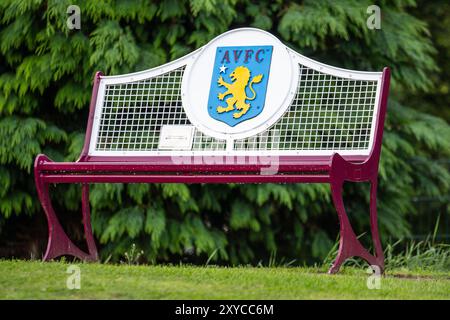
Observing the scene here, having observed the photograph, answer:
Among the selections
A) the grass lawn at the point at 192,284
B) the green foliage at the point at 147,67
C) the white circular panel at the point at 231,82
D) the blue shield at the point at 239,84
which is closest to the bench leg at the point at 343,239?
the grass lawn at the point at 192,284

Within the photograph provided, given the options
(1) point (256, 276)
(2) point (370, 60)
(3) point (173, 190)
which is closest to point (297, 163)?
(1) point (256, 276)

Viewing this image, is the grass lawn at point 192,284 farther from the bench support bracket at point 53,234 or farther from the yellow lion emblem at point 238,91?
the yellow lion emblem at point 238,91

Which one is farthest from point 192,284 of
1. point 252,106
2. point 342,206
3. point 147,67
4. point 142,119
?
point 147,67

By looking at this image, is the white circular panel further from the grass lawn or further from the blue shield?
the grass lawn

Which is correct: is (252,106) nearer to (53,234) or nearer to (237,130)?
(237,130)

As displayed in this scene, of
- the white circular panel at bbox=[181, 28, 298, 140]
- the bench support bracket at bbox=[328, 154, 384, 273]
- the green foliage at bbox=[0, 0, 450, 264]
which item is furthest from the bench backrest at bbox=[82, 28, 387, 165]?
the green foliage at bbox=[0, 0, 450, 264]

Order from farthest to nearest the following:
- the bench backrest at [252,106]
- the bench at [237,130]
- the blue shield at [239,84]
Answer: the blue shield at [239,84]
the bench backrest at [252,106]
the bench at [237,130]

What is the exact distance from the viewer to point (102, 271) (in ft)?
16.4

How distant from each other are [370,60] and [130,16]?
7.53ft

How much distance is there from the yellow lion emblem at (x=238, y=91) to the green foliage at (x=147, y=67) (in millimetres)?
1857

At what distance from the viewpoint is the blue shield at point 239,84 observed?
5707 millimetres

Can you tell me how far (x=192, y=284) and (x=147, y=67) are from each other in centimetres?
348

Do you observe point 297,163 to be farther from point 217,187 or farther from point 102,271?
point 217,187

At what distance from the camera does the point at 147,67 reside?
772cm
